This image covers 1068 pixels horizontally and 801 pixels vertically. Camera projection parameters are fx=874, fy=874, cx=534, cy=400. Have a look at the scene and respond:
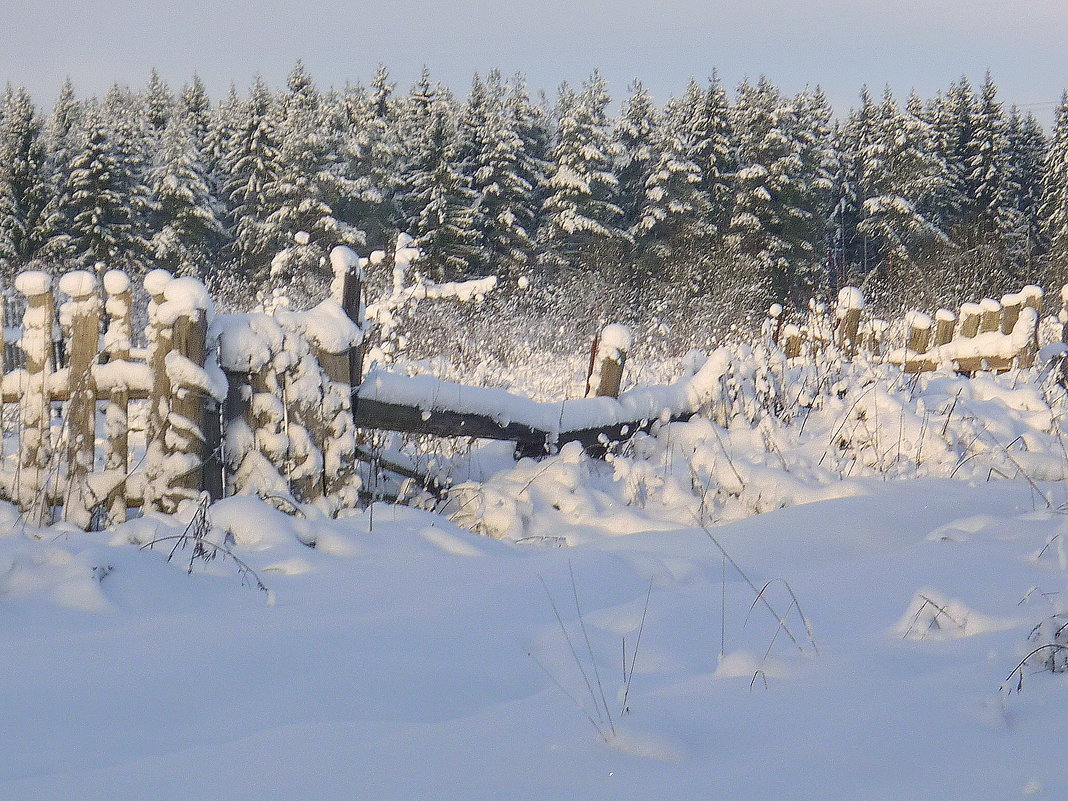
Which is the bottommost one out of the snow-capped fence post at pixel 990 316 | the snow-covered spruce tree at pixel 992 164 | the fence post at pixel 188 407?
the fence post at pixel 188 407

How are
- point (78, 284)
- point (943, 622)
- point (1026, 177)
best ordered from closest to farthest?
point (943, 622) → point (78, 284) → point (1026, 177)

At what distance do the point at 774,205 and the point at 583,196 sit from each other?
678 cm

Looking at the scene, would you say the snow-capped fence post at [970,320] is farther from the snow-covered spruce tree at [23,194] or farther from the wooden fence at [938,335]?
the snow-covered spruce tree at [23,194]

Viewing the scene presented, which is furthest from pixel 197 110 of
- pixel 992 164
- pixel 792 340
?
pixel 792 340

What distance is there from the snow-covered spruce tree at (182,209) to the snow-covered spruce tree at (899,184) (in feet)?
74.9

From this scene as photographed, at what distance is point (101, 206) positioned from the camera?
29094 mm

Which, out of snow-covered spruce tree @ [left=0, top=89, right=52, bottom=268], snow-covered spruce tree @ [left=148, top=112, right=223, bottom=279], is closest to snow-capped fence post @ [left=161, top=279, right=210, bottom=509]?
snow-covered spruce tree @ [left=148, top=112, right=223, bottom=279]

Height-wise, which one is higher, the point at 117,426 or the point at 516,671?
the point at 117,426

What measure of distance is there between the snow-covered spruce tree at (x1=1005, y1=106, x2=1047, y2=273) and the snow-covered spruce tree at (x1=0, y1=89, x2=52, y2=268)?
34966 mm

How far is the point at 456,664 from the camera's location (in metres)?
1.86

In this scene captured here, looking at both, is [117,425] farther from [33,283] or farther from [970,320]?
[970,320]

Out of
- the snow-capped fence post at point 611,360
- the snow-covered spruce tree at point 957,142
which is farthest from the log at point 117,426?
the snow-covered spruce tree at point 957,142

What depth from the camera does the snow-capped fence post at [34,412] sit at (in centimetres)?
365

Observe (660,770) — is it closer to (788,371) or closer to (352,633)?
(352,633)
